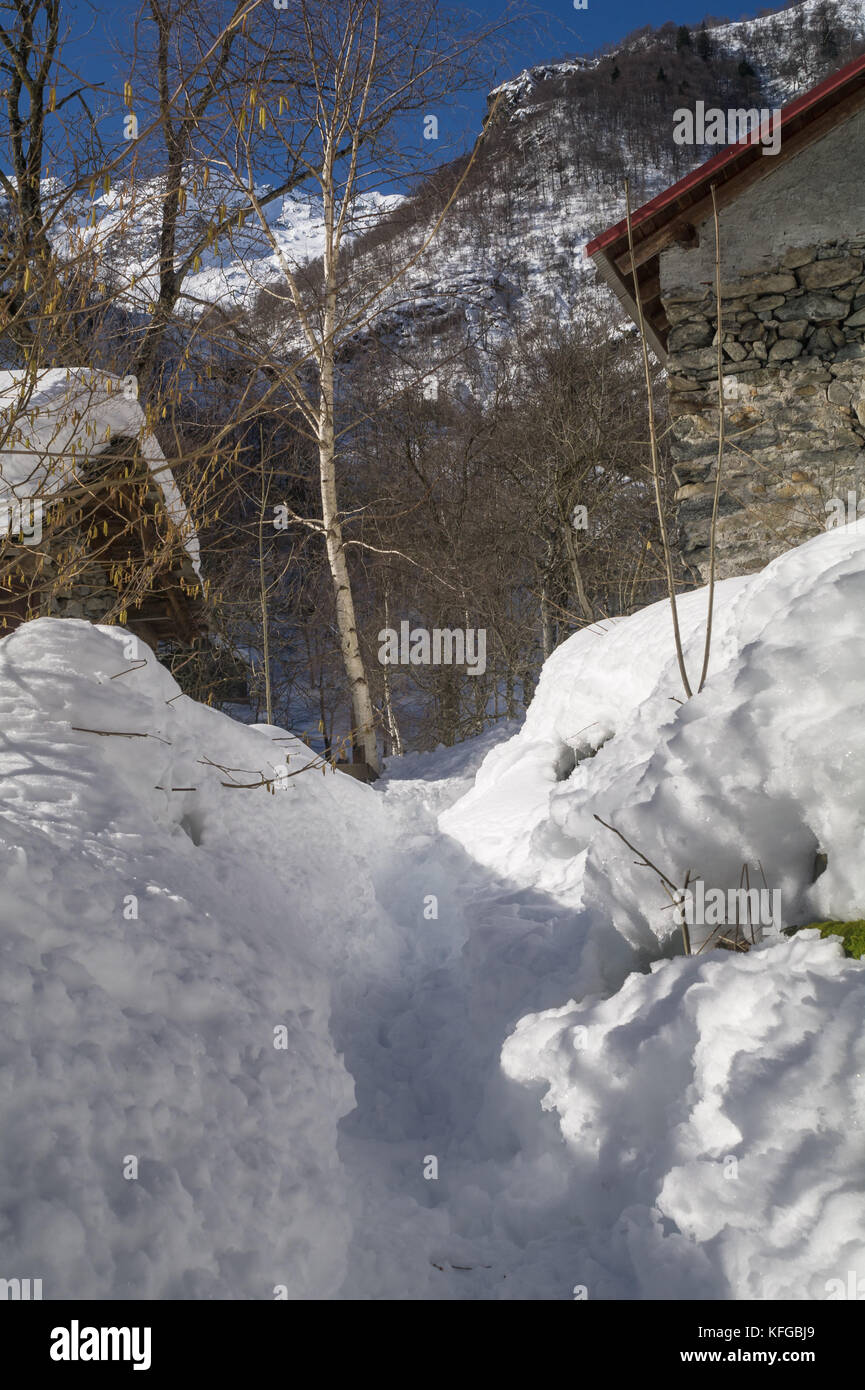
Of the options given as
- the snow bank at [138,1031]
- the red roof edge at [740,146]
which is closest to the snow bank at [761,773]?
the snow bank at [138,1031]

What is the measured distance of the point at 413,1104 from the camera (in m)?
3.26

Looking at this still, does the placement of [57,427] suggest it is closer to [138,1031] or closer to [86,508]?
[138,1031]

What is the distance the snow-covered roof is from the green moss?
2446 millimetres

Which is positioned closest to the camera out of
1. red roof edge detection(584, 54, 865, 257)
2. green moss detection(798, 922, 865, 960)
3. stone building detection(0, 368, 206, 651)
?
green moss detection(798, 922, 865, 960)

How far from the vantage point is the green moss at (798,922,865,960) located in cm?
220

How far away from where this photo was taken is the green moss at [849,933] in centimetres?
220

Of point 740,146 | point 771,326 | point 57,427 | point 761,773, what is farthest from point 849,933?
point 740,146

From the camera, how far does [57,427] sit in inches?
128

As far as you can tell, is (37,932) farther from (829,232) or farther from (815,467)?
(829,232)

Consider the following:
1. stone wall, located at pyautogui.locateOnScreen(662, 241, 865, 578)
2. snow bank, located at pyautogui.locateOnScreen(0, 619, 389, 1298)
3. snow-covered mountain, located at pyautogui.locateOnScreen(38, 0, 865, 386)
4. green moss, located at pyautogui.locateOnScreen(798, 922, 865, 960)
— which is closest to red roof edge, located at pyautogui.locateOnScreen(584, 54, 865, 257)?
stone wall, located at pyautogui.locateOnScreen(662, 241, 865, 578)

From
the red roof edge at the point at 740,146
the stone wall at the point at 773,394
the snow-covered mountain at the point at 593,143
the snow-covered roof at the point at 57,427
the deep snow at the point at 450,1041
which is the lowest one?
the deep snow at the point at 450,1041

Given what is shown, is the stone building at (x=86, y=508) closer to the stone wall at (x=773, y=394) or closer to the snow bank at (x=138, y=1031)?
the snow bank at (x=138, y=1031)

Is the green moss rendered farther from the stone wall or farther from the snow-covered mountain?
the snow-covered mountain

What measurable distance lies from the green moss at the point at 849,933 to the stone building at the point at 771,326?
230 inches
